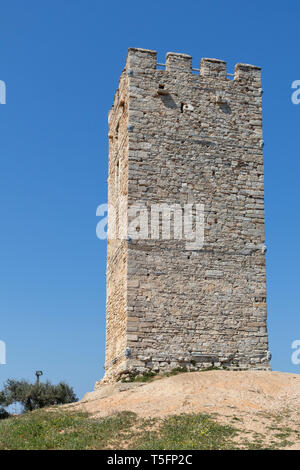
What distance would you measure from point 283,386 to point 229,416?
2.38 m

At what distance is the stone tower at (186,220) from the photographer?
48.0ft

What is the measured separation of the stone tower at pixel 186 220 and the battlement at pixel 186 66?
3cm

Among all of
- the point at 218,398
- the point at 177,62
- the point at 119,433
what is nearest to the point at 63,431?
the point at 119,433

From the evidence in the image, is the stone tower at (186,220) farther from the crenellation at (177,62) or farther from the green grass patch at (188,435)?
the green grass patch at (188,435)

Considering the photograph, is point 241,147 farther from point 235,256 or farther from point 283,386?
point 283,386

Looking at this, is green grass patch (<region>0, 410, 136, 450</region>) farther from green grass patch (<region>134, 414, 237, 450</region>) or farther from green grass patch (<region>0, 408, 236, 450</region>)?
green grass patch (<region>134, 414, 237, 450</region>)

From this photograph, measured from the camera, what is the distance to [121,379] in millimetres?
14016

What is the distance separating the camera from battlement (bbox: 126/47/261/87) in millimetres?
15977

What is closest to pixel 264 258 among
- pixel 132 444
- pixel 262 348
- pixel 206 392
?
pixel 262 348

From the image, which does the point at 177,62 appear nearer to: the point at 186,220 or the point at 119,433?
the point at 186,220

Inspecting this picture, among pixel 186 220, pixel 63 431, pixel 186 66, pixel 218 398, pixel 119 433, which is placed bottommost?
pixel 63 431

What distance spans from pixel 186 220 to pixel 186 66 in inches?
161

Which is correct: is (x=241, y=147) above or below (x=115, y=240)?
above

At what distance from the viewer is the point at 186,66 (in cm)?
1636
